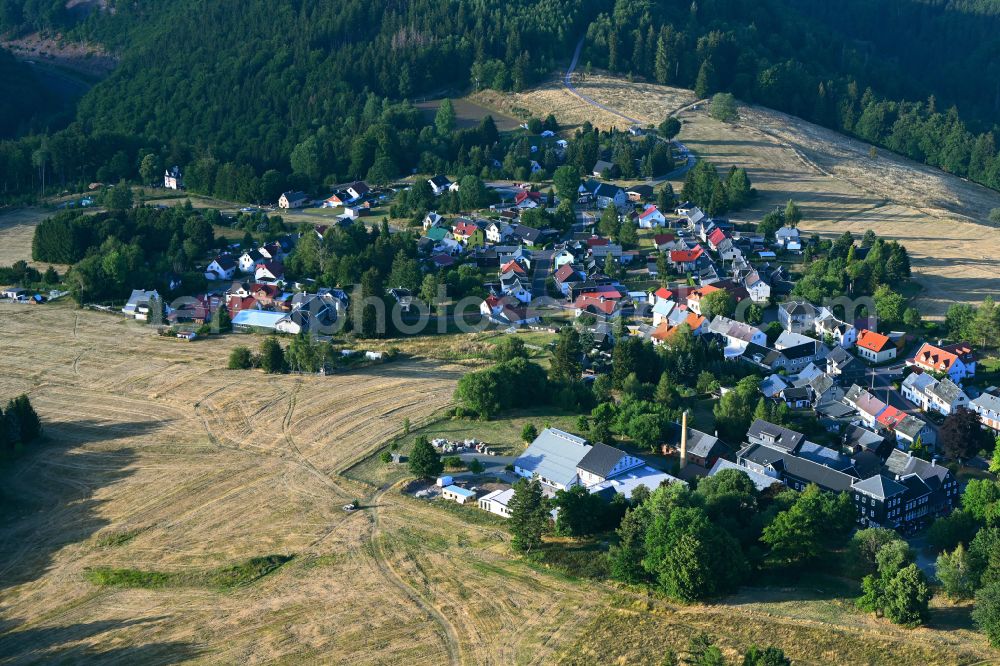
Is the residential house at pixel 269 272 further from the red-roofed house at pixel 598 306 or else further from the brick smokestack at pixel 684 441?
the brick smokestack at pixel 684 441

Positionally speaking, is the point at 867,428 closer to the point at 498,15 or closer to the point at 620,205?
the point at 620,205

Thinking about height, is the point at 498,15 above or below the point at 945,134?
above

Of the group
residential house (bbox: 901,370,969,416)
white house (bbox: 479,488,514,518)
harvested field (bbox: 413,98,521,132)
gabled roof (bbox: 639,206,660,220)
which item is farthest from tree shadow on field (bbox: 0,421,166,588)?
harvested field (bbox: 413,98,521,132)

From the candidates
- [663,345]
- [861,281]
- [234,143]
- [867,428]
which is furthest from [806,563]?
[234,143]

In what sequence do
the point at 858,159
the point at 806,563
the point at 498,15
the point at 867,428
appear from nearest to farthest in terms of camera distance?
the point at 806,563
the point at 867,428
the point at 858,159
the point at 498,15

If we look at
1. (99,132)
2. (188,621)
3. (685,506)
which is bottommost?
(188,621)

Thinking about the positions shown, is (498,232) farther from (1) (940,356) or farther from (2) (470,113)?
(1) (940,356)

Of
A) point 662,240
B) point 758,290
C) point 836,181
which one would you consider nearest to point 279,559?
point 758,290
